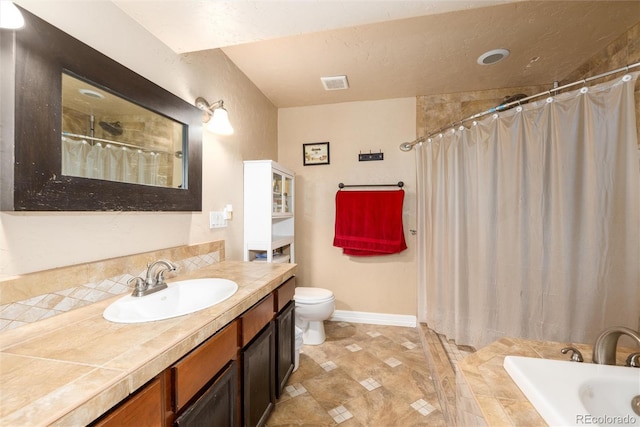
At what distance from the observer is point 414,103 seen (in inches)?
101

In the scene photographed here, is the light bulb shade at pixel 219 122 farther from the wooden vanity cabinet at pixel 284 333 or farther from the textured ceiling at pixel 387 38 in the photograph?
the wooden vanity cabinet at pixel 284 333

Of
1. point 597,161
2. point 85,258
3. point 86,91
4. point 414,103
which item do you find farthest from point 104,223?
point 414,103

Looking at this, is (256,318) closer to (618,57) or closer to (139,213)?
(139,213)

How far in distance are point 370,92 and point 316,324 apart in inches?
86.8

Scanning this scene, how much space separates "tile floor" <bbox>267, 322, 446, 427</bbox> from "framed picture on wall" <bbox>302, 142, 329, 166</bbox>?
176 centimetres

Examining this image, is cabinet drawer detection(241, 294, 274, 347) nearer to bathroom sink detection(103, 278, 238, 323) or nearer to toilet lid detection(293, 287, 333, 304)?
bathroom sink detection(103, 278, 238, 323)

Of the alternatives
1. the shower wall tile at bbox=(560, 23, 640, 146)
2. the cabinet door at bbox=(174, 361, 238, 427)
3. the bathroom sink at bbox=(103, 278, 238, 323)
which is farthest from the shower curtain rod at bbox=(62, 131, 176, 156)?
the shower wall tile at bbox=(560, 23, 640, 146)

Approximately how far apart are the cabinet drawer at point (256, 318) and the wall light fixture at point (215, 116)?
3.43ft

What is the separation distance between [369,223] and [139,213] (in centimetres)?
192

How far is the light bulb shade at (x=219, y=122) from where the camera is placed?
154 cm

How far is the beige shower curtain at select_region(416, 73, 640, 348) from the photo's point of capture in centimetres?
118

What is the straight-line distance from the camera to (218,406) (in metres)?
0.90

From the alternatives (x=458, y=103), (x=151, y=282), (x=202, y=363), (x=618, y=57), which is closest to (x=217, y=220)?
(x=151, y=282)

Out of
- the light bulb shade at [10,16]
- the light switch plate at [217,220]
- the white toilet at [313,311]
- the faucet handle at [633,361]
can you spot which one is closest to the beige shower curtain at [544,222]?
the faucet handle at [633,361]
